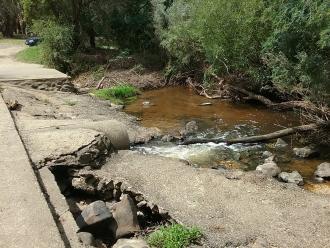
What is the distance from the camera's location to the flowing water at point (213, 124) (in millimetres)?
10621

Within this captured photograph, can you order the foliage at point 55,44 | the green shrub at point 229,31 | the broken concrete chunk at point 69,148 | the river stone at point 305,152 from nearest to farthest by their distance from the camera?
the broken concrete chunk at point 69,148, the river stone at point 305,152, the green shrub at point 229,31, the foliage at point 55,44

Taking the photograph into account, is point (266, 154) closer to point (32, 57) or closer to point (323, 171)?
point (323, 171)

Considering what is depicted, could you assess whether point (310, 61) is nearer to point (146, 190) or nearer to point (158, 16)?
point (146, 190)

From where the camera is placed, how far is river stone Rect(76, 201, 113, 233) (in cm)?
642

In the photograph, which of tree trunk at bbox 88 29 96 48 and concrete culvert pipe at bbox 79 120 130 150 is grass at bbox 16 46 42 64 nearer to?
tree trunk at bbox 88 29 96 48

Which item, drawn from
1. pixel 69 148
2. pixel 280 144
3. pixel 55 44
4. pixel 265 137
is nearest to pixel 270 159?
pixel 280 144

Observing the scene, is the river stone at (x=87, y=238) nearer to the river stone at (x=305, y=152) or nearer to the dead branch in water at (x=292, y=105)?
the river stone at (x=305, y=152)

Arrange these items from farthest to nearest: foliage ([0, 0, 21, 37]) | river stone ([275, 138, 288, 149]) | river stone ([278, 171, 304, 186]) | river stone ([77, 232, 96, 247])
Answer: foliage ([0, 0, 21, 37]) < river stone ([275, 138, 288, 149]) < river stone ([278, 171, 304, 186]) < river stone ([77, 232, 96, 247])

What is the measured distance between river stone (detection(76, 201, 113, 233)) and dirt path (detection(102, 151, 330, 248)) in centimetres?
102

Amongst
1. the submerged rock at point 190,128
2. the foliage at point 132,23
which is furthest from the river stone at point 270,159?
the foliage at point 132,23

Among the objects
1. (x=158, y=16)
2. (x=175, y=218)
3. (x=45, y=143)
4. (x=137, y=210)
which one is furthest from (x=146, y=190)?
(x=158, y=16)

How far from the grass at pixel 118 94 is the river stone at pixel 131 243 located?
12101 mm

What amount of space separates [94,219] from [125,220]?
539 millimetres

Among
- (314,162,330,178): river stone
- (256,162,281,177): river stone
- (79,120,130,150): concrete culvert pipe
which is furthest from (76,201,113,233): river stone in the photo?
(314,162,330,178): river stone
